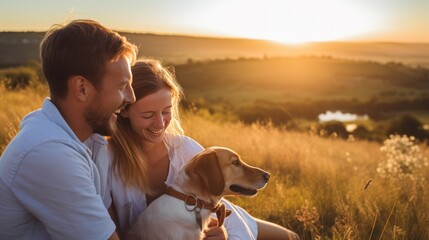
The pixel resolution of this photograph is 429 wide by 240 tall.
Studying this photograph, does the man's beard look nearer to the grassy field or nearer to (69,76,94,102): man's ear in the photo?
(69,76,94,102): man's ear

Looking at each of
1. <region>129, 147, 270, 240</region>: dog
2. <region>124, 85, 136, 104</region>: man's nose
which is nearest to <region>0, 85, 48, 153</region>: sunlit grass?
<region>129, 147, 270, 240</region>: dog

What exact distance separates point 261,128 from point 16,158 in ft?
24.6

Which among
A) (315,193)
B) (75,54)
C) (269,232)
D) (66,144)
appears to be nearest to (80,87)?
(75,54)

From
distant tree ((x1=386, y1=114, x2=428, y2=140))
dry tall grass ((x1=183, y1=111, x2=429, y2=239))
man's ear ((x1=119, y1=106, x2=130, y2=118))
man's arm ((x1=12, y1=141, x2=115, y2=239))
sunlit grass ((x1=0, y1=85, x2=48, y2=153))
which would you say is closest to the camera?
man's arm ((x1=12, y1=141, x2=115, y2=239))

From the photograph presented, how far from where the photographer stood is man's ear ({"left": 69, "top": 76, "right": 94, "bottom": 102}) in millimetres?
2473

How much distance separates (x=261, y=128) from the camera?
Result: 377 inches

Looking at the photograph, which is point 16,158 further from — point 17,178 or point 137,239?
point 137,239

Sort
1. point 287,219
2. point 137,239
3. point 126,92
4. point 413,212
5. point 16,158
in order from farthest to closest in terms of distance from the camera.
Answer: point 287,219, point 413,212, point 137,239, point 126,92, point 16,158

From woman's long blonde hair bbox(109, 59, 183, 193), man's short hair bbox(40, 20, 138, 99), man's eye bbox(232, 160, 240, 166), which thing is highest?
man's short hair bbox(40, 20, 138, 99)

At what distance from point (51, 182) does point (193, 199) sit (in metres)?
1.44

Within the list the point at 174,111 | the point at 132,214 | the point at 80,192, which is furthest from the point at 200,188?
the point at 80,192

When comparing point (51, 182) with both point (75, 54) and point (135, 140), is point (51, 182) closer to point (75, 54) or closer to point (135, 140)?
point (75, 54)

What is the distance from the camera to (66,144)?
2.36m

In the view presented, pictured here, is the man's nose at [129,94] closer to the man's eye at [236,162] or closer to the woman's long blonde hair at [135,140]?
the woman's long blonde hair at [135,140]
